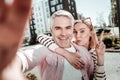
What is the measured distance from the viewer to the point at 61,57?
1631 mm

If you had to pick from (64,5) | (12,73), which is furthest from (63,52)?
(12,73)

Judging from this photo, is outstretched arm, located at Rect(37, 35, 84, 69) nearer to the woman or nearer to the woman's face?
the woman

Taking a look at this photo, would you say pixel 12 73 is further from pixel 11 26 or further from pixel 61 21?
pixel 61 21

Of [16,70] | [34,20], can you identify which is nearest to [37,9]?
[34,20]

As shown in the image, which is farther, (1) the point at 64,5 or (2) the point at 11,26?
(1) the point at 64,5

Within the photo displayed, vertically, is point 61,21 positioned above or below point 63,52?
above

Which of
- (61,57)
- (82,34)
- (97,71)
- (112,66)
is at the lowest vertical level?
(112,66)

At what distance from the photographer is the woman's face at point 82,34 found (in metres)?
1.74

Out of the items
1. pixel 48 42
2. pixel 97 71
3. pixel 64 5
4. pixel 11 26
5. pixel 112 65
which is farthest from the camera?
pixel 112 65

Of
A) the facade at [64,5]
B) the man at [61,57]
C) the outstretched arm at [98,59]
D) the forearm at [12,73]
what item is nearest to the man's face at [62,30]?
the man at [61,57]

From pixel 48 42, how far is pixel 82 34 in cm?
25

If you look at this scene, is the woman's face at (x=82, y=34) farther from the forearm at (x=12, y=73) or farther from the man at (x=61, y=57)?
the forearm at (x=12, y=73)

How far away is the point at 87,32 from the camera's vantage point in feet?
5.82

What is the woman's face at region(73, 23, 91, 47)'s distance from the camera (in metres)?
1.74
